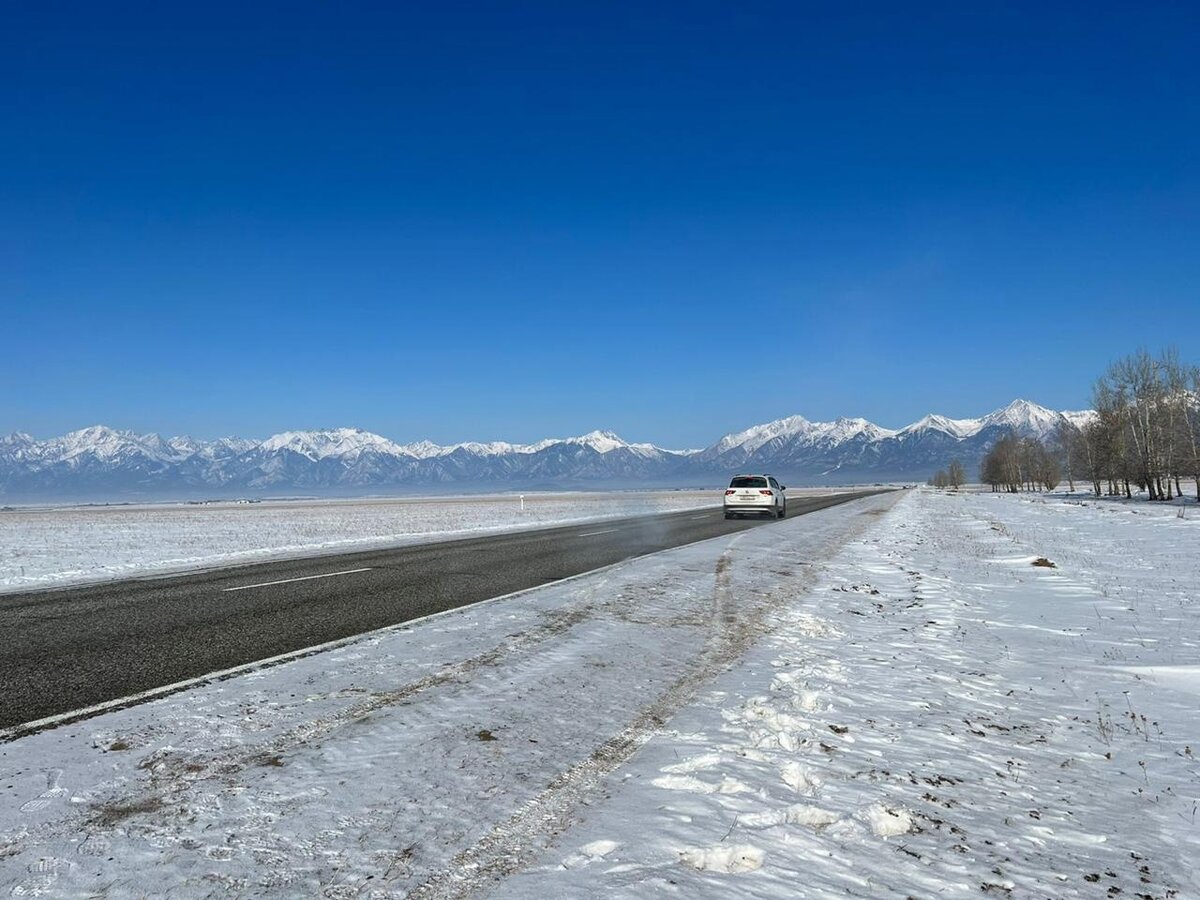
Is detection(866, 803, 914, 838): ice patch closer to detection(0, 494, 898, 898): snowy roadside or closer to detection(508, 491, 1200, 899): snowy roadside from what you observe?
detection(508, 491, 1200, 899): snowy roadside

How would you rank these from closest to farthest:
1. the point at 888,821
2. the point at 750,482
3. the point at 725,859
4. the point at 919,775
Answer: the point at 725,859 < the point at 888,821 < the point at 919,775 < the point at 750,482

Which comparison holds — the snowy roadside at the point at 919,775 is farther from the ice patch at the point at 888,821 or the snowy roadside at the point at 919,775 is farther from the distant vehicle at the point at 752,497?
the distant vehicle at the point at 752,497

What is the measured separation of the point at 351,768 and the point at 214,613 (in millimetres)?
6346

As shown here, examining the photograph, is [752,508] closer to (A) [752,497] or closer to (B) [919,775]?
(A) [752,497]

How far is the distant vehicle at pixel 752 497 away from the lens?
3050 cm

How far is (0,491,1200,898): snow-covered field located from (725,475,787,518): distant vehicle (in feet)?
73.8

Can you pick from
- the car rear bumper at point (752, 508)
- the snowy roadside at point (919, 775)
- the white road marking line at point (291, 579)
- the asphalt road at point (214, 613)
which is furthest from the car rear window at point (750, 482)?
the snowy roadside at point (919, 775)

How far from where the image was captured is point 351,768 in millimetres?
3900

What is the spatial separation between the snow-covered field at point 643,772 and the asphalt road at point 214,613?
932mm

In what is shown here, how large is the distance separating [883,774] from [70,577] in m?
15.8

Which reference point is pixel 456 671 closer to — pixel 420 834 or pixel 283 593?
pixel 420 834

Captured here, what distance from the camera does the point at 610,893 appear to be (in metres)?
2.75

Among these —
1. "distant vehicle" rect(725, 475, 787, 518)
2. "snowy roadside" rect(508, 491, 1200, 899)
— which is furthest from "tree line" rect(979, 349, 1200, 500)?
"snowy roadside" rect(508, 491, 1200, 899)

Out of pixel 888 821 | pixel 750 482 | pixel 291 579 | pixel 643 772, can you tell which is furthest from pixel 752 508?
pixel 888 821
